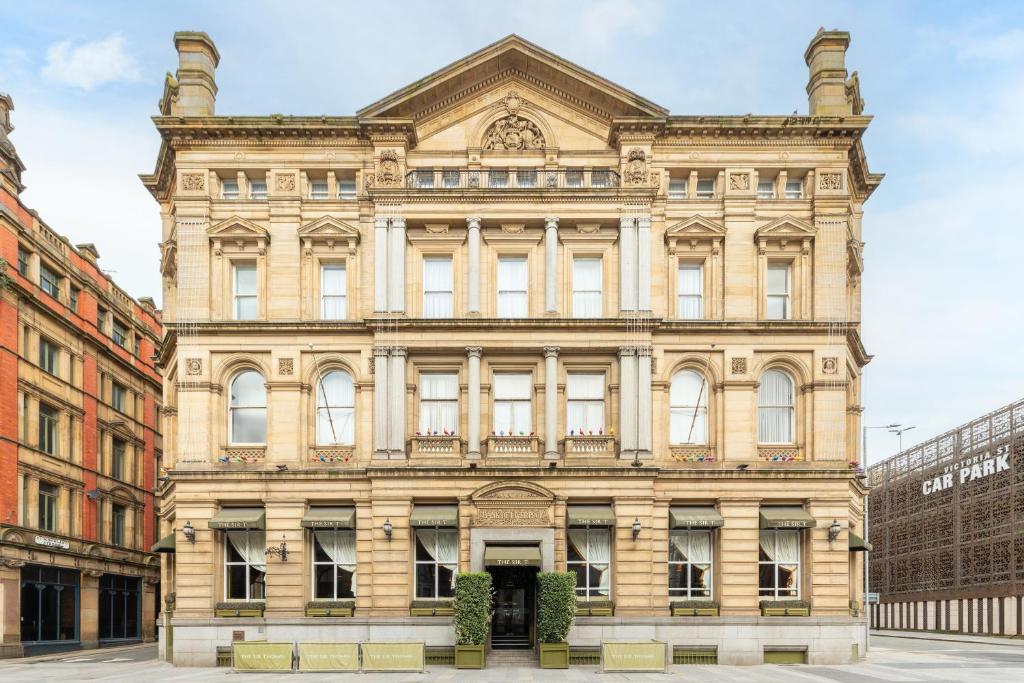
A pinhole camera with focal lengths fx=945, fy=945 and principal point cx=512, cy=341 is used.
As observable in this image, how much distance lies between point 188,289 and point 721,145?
20.9m

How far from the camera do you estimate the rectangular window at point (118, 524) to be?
54781 mm

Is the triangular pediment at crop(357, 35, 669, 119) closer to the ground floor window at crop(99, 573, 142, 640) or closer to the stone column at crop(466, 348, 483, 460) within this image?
the stone column at crop(466, 348, 483, 460)

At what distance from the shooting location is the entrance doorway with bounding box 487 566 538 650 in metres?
34.9

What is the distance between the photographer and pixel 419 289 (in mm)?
35812

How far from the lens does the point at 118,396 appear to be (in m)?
57.6

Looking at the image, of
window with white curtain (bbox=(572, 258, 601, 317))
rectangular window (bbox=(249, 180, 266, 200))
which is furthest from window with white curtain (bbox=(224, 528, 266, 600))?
window with white curtain (bbox=(572, 258, 601, 317))

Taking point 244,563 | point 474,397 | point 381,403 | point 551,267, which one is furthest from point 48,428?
point 551,267

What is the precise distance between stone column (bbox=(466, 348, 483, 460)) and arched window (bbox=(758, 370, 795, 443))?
10.7 meters

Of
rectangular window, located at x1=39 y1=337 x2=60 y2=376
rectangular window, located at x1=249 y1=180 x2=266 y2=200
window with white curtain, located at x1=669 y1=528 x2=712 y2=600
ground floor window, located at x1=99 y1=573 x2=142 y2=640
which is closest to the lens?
window with white curtain, located at x1=669 y1=528 x2=712 y2=600

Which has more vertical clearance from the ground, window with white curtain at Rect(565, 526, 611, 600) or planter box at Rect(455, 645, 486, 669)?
window with white curtain at Rect(565, 526, 611, 600)

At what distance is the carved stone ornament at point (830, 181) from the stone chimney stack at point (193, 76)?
77.5 feet

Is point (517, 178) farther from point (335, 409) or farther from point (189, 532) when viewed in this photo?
point (189, 532)

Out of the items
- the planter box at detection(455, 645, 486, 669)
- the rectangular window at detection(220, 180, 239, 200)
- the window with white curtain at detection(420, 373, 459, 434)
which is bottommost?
the planter box at detection(455, 645, 486, 669)

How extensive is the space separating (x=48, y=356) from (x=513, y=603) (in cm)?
2855
